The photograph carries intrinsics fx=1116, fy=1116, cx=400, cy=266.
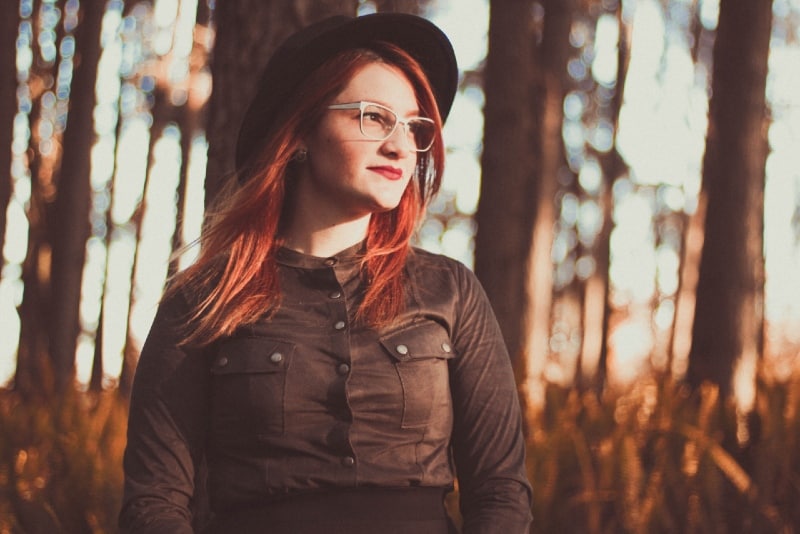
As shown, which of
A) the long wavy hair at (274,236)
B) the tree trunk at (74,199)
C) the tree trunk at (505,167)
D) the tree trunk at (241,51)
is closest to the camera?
the long wavy hair at (274,236)

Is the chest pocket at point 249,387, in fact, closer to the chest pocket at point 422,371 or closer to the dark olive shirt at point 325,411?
the dark olive shirt at point 325,411

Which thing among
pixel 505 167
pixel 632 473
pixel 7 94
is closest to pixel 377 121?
pixel 632 473

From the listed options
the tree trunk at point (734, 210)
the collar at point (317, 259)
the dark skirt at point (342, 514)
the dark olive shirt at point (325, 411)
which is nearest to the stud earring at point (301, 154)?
the collar at point (317, 259)

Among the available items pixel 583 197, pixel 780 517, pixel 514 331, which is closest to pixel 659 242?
pixel 583 197

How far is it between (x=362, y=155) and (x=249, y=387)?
658 millimetres

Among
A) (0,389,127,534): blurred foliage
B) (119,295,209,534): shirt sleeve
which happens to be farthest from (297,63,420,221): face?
(0,389,127,534): blurred foliage

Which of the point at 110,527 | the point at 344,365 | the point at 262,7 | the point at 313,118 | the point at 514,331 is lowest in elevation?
the point at 110,527

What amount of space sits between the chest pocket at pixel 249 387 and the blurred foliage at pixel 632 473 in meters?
2.40

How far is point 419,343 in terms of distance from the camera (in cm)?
283

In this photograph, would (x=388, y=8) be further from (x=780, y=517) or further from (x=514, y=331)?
(x=514, y=331)

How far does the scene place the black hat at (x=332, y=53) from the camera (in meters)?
2.97

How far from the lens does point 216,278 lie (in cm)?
298

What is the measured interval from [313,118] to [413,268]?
0.49 metres

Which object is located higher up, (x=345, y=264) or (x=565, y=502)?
(x=345, y=264)
